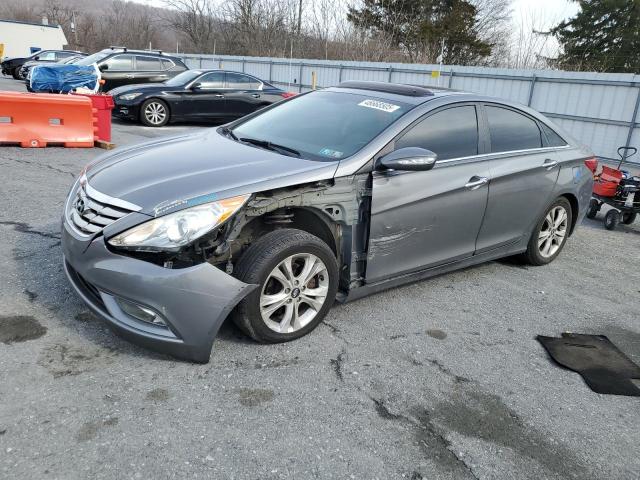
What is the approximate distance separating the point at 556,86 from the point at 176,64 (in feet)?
34.0

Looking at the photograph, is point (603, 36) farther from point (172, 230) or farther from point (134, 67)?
point (172, 230)

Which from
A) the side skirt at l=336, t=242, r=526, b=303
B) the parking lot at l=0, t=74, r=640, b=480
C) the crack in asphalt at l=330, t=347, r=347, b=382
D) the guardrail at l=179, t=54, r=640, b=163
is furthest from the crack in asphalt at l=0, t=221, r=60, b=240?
the guardrail at l=179, t=54, r=640, b=163

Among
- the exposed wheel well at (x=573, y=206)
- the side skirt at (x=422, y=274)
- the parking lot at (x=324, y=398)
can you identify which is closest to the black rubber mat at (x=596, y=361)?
the parking lot at (x=324, y=398)

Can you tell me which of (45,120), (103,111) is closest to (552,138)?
(103,111)

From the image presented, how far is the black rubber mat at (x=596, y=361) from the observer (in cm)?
338

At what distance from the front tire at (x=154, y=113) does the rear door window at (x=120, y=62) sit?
3596 millimetres

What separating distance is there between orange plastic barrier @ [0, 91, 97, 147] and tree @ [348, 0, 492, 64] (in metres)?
26.5

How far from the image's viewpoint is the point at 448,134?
4.19 m

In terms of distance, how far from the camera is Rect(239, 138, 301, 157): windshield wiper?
3.79m

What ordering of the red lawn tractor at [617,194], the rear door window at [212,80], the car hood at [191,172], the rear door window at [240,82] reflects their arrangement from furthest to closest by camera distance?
the rear door window at [240,82]
the rear door window at [212,80]
the red lawn tractor at [617,194]
the car hood at [191,172]

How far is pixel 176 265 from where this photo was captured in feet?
9.71

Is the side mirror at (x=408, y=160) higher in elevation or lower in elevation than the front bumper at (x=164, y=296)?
higher

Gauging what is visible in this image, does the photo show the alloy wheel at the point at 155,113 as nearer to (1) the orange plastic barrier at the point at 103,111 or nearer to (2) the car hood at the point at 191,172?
(1) the orange plastic barrier at the point at 103,111

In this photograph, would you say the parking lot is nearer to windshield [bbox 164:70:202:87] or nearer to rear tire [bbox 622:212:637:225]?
rear tire [bbox 622:212:637:225]
